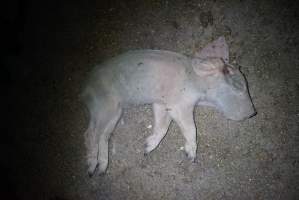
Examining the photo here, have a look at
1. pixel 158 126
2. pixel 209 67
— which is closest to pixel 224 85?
pixel 209 67

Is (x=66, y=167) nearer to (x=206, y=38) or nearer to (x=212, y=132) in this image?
(x=212, y=132)

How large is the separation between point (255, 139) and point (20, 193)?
117 centimetres

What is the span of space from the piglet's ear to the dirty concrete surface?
20 cm

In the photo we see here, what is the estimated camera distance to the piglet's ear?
1337 millimetres

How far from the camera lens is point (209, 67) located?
1.33 m

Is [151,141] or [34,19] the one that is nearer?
[151,141]

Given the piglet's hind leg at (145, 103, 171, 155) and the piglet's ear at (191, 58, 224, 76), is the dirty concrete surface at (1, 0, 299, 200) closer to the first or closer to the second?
the piglet's hind leg at (145, 103, 171, 155)

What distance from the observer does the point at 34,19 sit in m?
1.60

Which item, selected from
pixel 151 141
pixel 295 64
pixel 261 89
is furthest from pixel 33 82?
pixel 295 64

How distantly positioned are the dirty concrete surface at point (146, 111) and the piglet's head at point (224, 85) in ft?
0.47

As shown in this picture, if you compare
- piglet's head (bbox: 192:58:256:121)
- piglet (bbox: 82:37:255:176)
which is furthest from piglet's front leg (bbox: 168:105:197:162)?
piglet's head (bbox: 192:58:256:121)

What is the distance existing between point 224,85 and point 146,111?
40cm

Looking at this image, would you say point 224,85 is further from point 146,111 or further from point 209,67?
point 146,111

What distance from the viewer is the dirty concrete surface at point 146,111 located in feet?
4.96
